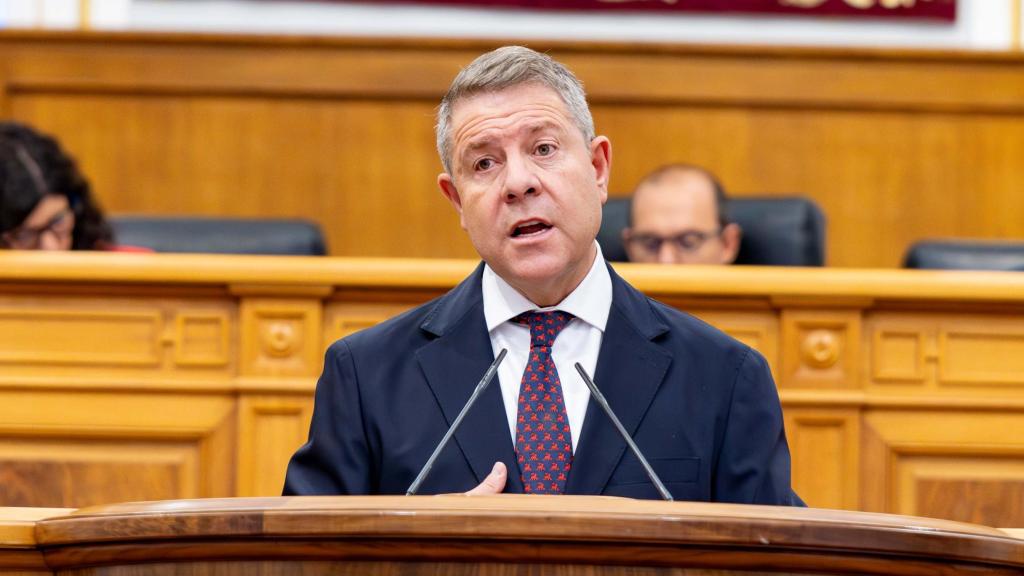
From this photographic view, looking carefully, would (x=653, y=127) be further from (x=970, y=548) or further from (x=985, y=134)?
(x=970, y=548)

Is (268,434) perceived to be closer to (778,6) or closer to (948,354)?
(948,354)

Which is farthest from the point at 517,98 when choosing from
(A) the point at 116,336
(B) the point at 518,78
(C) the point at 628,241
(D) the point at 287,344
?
(C) the point at 628,241

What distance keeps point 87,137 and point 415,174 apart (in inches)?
37.8

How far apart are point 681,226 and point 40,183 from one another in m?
1.40

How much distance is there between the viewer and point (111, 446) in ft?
7.61

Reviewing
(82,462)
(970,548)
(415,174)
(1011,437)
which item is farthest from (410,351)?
(415,174)

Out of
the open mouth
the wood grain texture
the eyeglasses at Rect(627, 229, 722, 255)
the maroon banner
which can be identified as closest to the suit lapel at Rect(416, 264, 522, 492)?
the open mouth

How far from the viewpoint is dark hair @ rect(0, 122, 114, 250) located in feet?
9.17

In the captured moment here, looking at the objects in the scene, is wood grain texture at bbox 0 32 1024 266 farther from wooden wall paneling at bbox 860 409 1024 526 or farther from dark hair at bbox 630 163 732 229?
wooden wall paneling at bbox 860 409 1024 526

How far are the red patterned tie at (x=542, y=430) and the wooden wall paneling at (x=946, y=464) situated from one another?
1011 millimetres

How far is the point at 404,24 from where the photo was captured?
3.97 meters

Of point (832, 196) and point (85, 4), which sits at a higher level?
point (85, 4)

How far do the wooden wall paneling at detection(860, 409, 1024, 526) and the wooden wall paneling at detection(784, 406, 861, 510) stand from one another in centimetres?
3

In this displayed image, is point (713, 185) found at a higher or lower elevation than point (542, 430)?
higher
